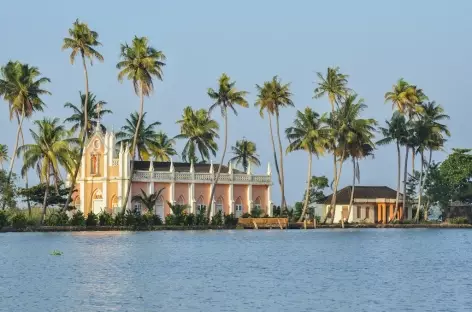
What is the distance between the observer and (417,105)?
11994 centimetres

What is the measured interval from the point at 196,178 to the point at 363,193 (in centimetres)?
2671

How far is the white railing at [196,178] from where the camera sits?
10131cm

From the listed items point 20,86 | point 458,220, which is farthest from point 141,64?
point 458,220

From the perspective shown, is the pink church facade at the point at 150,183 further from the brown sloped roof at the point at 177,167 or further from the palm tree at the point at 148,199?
the palm tree at the point at 148,199

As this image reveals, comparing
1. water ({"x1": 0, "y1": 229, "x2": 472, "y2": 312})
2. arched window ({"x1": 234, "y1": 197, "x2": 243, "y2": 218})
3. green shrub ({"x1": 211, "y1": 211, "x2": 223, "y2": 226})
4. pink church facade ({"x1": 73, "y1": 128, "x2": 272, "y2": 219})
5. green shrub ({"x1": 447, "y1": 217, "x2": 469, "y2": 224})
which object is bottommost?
water ({"x1": 0, "y1": 229, "x2": 472, "y2": 312})

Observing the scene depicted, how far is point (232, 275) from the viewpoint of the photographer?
1935 inches

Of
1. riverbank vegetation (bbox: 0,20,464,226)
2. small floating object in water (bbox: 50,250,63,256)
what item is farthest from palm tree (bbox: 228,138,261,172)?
small floating object in water (bbox: 50,250,63,256)

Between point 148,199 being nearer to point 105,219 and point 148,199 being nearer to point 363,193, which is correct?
point 105,219

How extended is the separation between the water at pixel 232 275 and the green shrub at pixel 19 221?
8909mm

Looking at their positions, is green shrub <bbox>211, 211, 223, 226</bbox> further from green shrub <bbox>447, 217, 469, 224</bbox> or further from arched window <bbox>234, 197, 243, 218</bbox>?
green shrub <bbox>447, 217, 469, 224</bbox>

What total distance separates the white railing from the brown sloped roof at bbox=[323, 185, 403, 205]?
14.8 metres

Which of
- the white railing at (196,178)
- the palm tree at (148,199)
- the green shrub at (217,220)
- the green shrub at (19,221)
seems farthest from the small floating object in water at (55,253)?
the green shrub at (217,220)

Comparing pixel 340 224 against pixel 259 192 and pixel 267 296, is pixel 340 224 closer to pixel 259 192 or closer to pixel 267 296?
pixel 259 192

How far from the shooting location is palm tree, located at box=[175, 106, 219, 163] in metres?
118
